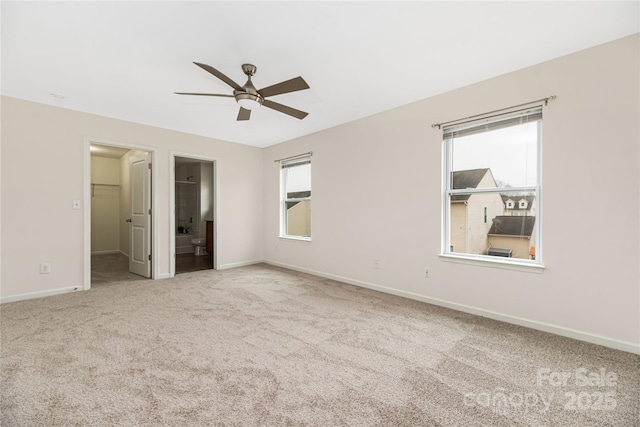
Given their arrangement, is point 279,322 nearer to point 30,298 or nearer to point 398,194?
point 398,194

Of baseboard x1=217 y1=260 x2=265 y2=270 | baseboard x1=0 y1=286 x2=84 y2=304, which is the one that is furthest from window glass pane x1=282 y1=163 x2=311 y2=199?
baseboard x1=0 y1=286 x2=84 y2=304

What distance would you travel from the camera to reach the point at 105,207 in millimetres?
7129

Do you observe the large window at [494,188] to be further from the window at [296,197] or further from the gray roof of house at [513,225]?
the window at [296,197]

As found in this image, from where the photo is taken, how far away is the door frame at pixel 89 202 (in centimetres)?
388

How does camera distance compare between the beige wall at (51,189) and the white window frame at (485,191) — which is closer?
the white window frame at (485,191)

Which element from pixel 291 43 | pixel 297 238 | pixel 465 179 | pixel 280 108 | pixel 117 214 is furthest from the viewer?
pixel 117 214

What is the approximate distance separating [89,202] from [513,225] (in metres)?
5.39

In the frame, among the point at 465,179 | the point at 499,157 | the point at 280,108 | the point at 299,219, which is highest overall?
the point at 280,108

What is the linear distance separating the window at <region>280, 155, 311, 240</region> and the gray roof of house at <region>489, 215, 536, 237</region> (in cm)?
297

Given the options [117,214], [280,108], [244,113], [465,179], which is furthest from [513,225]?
[117,214]

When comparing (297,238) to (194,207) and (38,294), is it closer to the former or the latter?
(38,294)

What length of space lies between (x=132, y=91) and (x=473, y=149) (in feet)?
13.2

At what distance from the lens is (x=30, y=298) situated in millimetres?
3492

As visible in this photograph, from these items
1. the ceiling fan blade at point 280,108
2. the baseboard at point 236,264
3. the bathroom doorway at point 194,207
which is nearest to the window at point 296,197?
the baseboard at point 236,264
